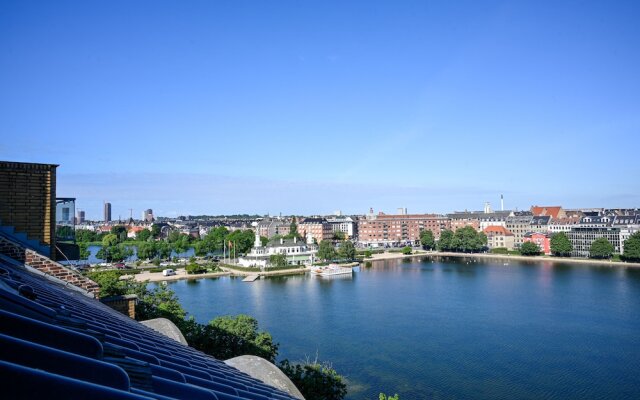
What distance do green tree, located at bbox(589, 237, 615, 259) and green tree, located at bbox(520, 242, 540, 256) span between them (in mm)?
5399

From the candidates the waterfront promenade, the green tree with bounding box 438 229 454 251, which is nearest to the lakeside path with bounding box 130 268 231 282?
the waterfront promenade

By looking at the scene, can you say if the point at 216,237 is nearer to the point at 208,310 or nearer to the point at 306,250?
the point at 306,250

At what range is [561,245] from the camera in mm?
47844

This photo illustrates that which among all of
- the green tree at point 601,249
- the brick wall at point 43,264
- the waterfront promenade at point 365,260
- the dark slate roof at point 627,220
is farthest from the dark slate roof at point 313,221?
the brick wall at point 43,264

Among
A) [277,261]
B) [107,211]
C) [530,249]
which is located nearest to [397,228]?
[530,249]

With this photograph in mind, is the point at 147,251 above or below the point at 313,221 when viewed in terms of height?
below

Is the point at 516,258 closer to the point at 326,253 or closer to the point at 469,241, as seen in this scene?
the point at 469,241

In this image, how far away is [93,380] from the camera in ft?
3.13

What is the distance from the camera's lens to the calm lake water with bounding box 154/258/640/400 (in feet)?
43.7

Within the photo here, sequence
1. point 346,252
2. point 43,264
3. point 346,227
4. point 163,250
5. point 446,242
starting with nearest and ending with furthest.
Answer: point 43,264, point 346,252, point 163,250, point 446,242, point 346,227

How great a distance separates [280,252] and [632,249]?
109 feet

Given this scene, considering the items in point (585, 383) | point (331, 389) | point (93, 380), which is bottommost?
point (585, 383)

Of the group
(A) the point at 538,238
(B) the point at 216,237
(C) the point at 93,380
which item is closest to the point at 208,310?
(C) the point at 93,380

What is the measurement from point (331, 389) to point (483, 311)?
49.6 feet
